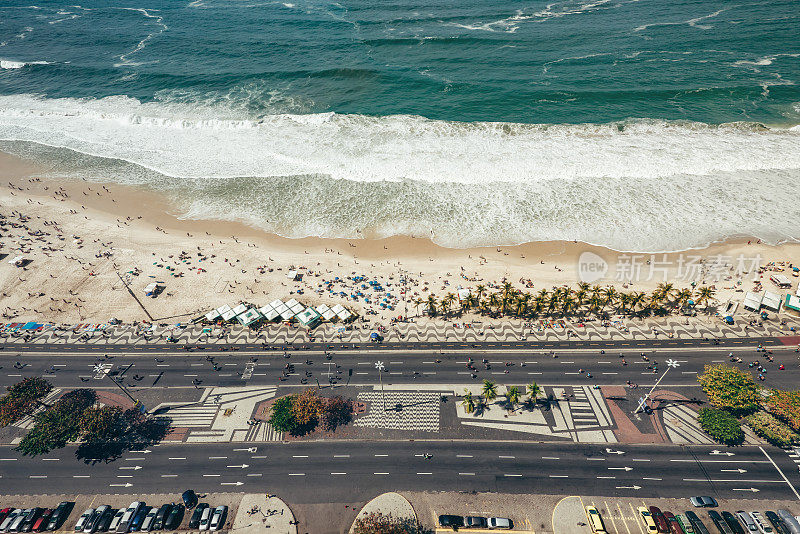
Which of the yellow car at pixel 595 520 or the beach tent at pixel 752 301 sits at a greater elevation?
the beach tent at pixel 752 301

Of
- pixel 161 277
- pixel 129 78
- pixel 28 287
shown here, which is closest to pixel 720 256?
pixel 161 277

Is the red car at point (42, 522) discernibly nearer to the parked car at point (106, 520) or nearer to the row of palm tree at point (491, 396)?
the parked car at point (106, 520)

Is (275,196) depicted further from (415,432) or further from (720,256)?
(720,256)

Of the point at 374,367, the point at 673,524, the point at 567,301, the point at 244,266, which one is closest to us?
the point at 673,524

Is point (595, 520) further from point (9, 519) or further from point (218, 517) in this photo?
point (9, 519)

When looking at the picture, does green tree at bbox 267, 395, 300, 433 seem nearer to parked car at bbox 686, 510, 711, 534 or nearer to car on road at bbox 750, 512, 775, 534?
parked car at bbox 686, 510, 711, 534

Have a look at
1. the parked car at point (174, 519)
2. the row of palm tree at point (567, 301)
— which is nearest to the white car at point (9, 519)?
the parked car at point (174, 519)

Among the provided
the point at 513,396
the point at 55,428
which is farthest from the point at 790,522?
the point at 55,428

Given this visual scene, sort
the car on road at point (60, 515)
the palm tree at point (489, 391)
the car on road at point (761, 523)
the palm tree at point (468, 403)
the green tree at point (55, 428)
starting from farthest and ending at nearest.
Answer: the palm tree at point (489, 391)
the palm tree at point (468, 403)
the green tree at point (55, 428)
the car on road at point (60, 515)
the car on road at point (761, 523)
